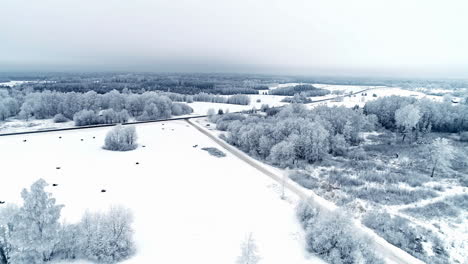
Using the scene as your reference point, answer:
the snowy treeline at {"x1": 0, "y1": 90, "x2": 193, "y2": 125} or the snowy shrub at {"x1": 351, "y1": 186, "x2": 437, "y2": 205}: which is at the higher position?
the snowy treeline at {"x1": 0, "y1": 90, "x2": 193, "y2": 125}

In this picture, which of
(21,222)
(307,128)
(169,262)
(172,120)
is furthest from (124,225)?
(172,120)

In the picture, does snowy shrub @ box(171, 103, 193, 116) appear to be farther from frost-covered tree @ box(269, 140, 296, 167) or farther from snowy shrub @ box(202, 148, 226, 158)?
frost-covered tree @ box(269, 140, 296, 167)

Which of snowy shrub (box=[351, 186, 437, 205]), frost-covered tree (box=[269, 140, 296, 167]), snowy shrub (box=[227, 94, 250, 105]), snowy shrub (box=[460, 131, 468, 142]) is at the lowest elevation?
snowy shrub (box=[351, 186, 437, 205])

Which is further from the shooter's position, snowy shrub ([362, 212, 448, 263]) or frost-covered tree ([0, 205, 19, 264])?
snowy shrub ([362, 212, 448, 263])

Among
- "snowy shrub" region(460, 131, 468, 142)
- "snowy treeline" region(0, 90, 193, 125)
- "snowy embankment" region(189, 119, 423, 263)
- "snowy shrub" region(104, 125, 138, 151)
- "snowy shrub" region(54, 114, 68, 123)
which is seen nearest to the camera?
"snowy embankment" region(189, 119, 423, 263)

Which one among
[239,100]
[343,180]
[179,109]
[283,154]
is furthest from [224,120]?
[239,100]

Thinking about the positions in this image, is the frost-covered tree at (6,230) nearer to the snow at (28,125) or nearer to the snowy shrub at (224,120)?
the snowy shrub at (224,120)

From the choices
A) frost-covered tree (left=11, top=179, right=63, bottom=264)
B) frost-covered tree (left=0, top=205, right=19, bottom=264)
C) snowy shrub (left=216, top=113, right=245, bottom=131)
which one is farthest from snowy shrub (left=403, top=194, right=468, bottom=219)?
snowy shrub (left=216, top=113, right=245, bottom=131)
